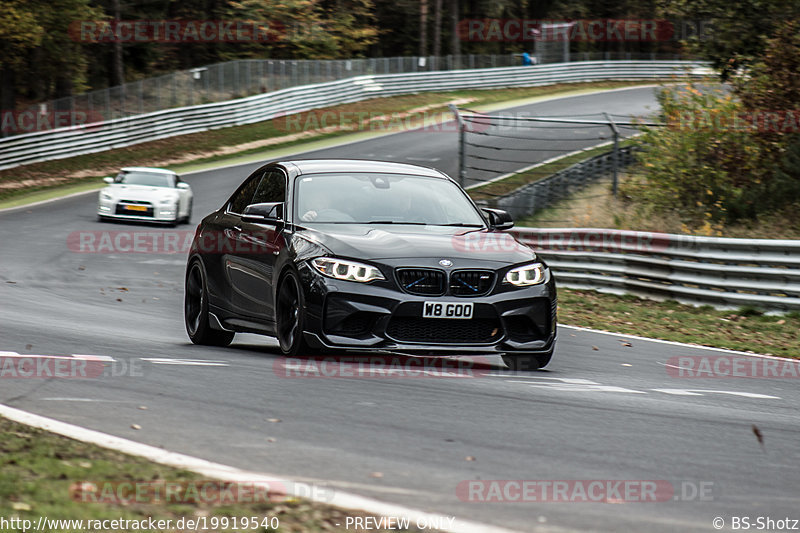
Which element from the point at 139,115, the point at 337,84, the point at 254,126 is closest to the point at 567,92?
the point at 337,84

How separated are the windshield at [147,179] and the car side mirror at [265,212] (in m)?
18.1

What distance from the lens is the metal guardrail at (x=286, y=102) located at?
3781 centimetres

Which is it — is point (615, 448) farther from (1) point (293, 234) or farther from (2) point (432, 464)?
(1) point (293, 234)

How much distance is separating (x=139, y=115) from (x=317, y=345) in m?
35.3

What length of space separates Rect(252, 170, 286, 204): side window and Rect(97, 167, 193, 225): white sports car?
1645cm

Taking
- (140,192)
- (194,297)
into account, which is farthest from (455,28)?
(194,297)

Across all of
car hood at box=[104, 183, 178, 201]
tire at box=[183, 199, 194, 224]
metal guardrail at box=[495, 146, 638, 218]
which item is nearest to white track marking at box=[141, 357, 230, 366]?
metal guardrail at box=[495, 146, 638, 218]

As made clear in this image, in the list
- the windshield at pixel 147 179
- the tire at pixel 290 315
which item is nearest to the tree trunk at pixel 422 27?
the windshield at pixel 147 179

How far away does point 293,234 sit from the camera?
902 cm

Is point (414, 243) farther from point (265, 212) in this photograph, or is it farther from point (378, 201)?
point (265, 212)

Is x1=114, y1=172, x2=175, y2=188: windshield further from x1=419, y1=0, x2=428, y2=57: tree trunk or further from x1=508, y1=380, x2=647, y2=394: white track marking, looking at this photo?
x1=419, y1=0, x2=428, y2=57: tree trunk

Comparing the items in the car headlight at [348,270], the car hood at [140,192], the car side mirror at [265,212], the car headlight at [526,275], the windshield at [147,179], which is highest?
the car side mirror at [265,212]

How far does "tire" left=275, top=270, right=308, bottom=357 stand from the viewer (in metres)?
8.51

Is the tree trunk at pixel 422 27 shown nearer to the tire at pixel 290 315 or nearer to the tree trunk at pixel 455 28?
the tree trunk at pixel 455 28
